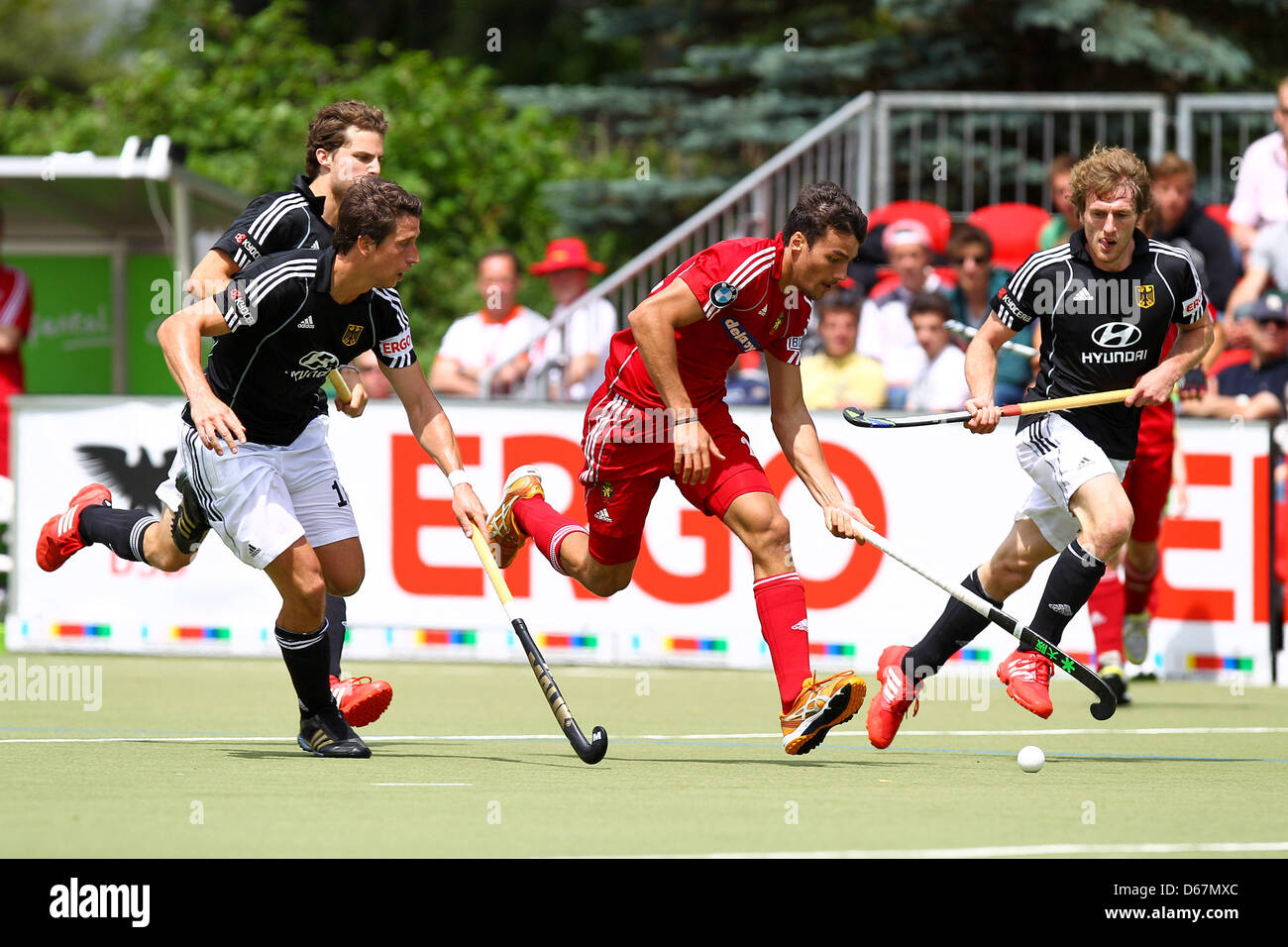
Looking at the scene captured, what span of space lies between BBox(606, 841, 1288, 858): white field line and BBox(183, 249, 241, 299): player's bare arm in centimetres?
286

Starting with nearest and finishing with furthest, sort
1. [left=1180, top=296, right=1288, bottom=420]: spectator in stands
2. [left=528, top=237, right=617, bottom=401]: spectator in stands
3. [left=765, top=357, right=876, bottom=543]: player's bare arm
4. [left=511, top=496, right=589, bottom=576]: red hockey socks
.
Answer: [left=765, top=357, right=876, bottom=543]: player's bare arm → [left=511, top=496, right=589, bottom=576]: red hockey socks → [left=1180, top=296, right=1288, bottom=420]: spectator in stands → [left=528, top=237, right=617, bottom=401]: spectator in stands

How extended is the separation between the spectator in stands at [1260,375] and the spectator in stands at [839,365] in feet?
5.67

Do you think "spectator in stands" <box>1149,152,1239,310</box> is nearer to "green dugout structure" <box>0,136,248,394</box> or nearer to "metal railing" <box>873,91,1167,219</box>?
"metal railing" <box>873,91,1167,219</box>

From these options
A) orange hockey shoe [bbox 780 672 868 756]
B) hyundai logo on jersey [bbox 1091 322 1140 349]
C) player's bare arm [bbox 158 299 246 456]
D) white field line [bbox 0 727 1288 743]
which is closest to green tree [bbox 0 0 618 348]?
white field line [bbox 0 727 1288 743]

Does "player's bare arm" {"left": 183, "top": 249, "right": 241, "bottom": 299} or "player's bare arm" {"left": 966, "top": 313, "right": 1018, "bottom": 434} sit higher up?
"player's bare arm" {"left": 183, "top": 249, "right": 241, "bottom": 299}

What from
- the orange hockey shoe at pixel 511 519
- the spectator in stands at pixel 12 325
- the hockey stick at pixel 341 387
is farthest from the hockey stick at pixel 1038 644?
the spectator in stands at pixel 12 325

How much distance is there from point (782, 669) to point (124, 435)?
18.3 ft

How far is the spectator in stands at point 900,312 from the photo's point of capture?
37.3ft

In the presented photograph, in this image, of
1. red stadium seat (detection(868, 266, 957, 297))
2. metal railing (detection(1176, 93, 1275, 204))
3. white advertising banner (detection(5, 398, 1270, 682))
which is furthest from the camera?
metal railing (detection(1176, 93, 1275, 204))

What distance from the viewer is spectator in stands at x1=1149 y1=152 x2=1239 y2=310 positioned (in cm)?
1082

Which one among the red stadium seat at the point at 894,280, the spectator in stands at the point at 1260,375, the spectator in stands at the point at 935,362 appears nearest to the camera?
the spectator in stands at the point at 1260,375

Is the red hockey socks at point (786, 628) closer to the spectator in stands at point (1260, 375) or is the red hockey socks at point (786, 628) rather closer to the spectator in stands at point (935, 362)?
the spectator in stands at point (935, 362)

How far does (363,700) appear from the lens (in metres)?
6.77

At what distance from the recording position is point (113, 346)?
15.3 meters
